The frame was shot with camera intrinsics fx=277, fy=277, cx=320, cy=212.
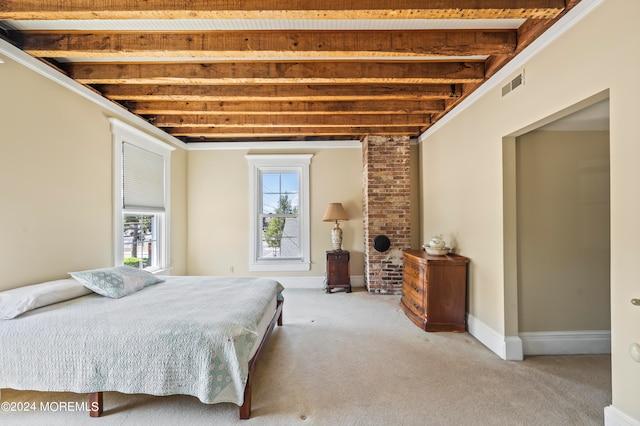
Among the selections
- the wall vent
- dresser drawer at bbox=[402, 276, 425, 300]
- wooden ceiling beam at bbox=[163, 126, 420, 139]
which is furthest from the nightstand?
the wall vent

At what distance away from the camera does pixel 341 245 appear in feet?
16.1

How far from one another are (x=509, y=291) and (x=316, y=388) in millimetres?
1917

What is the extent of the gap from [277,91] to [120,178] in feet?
7.25

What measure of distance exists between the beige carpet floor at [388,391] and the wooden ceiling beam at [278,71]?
261cm

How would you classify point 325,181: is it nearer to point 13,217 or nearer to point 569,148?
point 569,148

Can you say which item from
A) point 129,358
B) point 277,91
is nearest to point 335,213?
point 277,91

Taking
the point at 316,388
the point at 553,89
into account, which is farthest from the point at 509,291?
the point at 316,388

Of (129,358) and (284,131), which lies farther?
(284,131)

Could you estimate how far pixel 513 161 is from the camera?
255 cm

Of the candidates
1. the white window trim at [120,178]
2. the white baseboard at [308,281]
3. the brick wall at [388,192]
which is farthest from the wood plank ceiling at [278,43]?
the white baseboard at [308,281]

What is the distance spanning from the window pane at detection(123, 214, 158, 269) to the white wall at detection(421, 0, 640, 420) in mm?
4297

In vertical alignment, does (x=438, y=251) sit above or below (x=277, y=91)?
below

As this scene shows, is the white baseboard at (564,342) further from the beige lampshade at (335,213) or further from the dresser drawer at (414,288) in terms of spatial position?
the beige lampshade at (335,213)

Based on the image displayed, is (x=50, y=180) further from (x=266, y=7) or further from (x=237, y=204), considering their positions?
(x=237, y=204)
